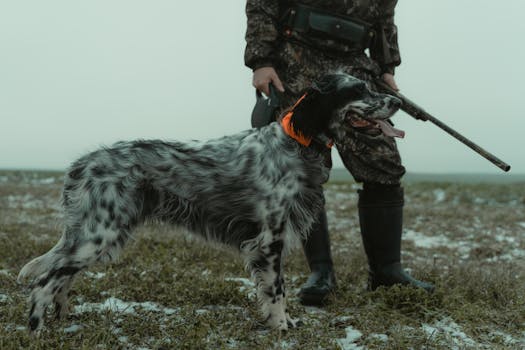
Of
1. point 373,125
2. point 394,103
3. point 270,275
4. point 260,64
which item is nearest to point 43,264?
point 270,275

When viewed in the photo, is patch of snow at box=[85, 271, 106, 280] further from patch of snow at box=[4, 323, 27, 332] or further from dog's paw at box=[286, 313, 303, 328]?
dog's paw at box=[286, 313, 303, 328]

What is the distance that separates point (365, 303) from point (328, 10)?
217 centimetres

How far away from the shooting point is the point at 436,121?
4332 mm

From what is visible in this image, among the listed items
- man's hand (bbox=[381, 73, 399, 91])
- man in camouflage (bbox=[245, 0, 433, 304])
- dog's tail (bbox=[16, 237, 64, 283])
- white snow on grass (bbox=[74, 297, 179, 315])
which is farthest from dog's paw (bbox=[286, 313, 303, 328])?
man's hand (bbox=[381, 73, 399, 91])

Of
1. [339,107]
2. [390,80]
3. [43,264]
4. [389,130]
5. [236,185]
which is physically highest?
[390,80]

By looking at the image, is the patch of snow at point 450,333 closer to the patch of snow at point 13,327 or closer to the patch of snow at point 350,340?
the patch of snow at point 350,340

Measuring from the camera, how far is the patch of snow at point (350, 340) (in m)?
3.25

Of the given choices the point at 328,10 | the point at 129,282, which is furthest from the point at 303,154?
the point at 129,282

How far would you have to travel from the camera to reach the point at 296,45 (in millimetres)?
4234

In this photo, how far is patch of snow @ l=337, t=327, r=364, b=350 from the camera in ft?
10.7

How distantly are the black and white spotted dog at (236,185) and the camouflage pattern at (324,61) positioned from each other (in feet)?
1.84

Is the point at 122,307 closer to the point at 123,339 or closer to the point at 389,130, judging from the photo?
the point at 123,339

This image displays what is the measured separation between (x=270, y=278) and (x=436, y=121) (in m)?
1.81

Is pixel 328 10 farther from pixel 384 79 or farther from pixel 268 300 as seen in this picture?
pixel 268 300
